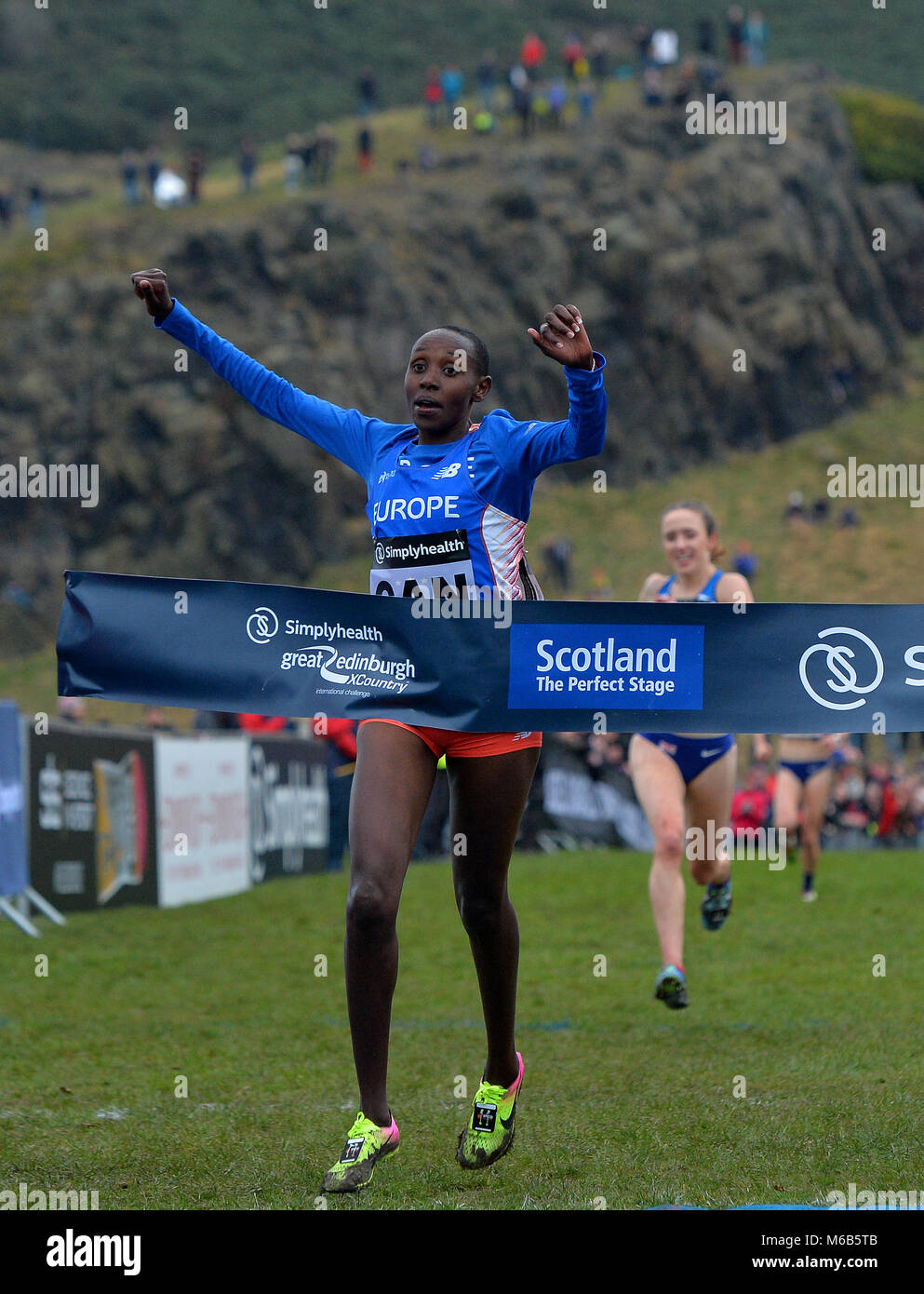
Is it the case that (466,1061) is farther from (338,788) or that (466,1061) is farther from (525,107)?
(525,107)

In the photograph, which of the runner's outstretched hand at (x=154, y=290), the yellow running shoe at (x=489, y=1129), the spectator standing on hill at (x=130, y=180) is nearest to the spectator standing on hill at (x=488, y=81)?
the spectator standing on hill at (x=130, y=180)

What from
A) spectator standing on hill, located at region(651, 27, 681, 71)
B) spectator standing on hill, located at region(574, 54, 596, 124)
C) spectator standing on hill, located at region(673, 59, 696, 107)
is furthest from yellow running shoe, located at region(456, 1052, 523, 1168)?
spectator standing on hill, located at region(651, 27, 681, 71)

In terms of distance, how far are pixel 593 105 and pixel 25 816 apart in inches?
2202

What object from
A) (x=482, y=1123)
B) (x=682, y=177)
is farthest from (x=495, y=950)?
(x=682, y=177)

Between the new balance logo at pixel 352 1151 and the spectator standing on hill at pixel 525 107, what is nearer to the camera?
the new balance logo at pixel 352 1151

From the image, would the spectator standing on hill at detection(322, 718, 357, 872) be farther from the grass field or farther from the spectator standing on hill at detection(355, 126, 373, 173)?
the spectator standing on hill at detection(355, 126, 373, 173)

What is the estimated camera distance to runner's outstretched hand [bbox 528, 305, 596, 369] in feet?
14.8

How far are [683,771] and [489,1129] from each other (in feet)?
11.7

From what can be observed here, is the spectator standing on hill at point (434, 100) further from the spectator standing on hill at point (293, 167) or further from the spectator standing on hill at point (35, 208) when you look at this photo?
the spectator standing on hill at point (35, 208)

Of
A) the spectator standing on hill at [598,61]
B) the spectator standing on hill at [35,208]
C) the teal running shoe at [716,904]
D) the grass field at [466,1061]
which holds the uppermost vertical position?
the spectator standing on hill at [598,61]

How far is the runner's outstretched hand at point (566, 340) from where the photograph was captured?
4.52m

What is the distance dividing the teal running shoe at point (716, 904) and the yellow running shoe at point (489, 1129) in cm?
391

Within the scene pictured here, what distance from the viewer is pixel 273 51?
92375 mm

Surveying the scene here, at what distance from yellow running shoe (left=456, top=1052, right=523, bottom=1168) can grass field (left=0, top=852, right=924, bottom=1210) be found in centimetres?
6
